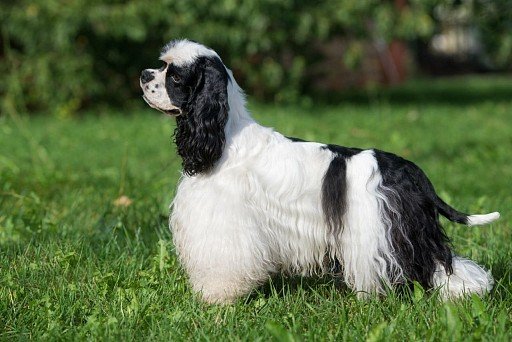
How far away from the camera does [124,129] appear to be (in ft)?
39.9

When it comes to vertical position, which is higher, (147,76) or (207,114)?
(147,76)

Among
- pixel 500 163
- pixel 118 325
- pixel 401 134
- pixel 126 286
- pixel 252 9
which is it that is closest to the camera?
pixel 118 325

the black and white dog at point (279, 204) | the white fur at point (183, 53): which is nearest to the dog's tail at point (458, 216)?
the black and white dog at point (279, 204)

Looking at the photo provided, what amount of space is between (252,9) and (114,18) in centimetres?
239

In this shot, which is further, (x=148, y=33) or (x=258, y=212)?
(x=148, y=33)

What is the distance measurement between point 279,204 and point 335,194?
0.28 metres

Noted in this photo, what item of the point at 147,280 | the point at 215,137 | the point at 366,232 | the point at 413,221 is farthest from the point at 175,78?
the point at 413,221

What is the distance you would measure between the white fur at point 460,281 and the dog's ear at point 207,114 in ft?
3.97

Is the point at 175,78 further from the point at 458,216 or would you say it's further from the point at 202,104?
the point at 458,216

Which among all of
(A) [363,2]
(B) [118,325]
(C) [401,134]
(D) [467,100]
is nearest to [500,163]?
(C) [401,134]

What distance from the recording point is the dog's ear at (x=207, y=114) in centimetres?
383

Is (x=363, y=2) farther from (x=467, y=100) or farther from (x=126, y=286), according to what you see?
(x=126, y=286)

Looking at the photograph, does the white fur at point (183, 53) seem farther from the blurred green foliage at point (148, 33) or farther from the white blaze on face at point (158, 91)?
the blurred green foliage at point (148, 33)

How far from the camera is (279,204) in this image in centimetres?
389
